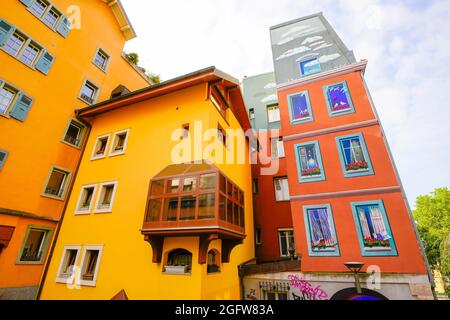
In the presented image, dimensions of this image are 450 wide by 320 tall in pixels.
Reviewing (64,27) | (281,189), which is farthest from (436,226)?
(64,27)

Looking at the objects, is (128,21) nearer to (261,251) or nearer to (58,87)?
(58,87)

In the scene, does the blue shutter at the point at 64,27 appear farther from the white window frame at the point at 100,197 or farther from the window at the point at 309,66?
the window at the point at 309,66

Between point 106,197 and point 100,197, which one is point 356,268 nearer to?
point 106,197

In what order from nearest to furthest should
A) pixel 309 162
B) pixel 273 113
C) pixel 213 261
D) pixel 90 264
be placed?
pixel 213 261 < pixel 90 264 < pixel 309 162 < pixel 273 113

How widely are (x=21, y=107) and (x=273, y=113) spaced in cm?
1622

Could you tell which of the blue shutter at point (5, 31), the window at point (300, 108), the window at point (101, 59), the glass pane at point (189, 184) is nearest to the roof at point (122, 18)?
the window at point (101, 59)

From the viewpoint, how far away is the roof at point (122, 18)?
1830cm

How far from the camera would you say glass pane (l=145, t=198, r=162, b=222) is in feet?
26.6

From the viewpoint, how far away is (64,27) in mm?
14312

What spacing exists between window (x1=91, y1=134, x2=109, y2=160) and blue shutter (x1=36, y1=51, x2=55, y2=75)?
15.9ft

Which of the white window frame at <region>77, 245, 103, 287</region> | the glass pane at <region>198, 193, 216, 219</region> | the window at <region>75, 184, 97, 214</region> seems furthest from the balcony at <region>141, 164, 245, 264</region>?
the window at <region>75, 184, 97, 214</region>

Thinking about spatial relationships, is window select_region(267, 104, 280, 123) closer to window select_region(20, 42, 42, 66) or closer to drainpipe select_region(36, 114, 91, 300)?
drainpipe select_region(36, 114, 91, 300)

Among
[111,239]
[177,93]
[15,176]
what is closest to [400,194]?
[177,93]

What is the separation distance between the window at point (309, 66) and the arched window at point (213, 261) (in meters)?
12.1
